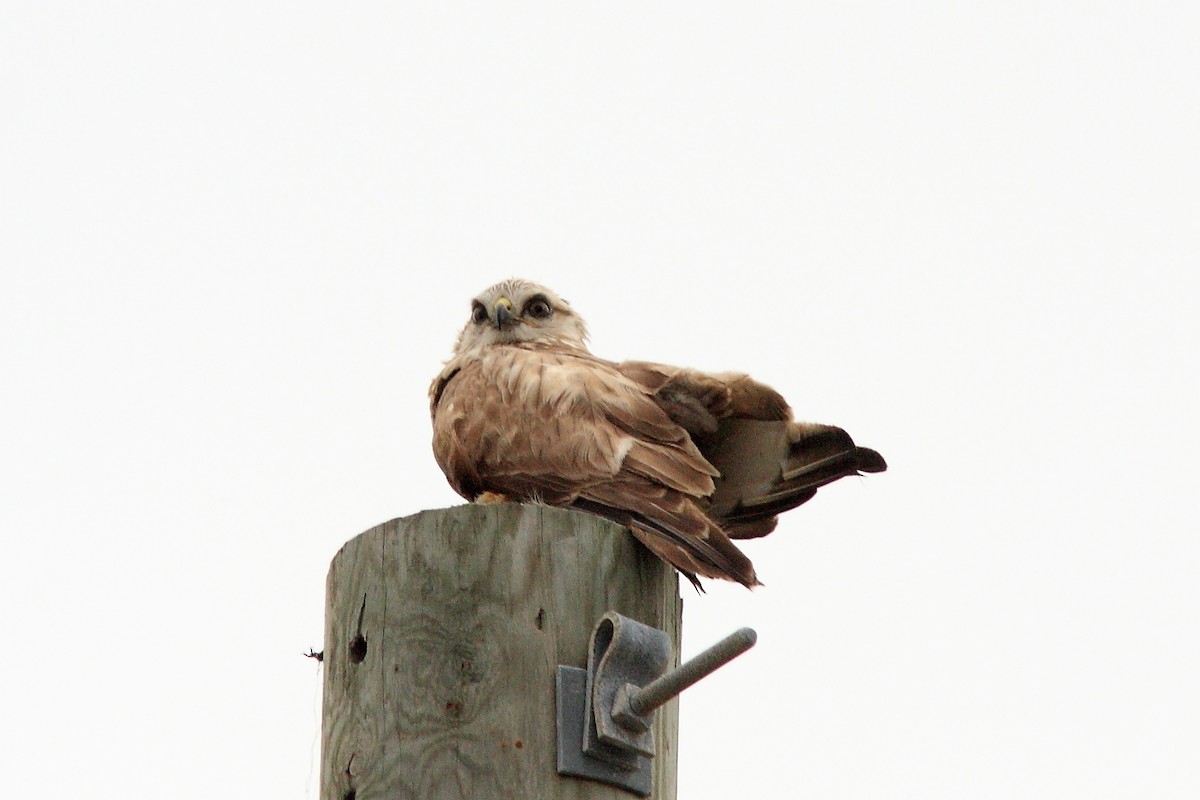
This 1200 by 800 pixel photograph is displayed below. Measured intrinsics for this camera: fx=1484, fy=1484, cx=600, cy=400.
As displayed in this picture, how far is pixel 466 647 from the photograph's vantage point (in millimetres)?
3184

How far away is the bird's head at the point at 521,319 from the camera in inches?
269

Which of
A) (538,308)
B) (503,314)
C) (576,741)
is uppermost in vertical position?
(538,308)

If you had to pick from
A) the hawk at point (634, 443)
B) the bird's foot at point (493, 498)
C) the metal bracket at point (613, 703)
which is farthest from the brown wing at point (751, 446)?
the metal bracket at point (613, 703)

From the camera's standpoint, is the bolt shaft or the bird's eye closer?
the bolt shaft

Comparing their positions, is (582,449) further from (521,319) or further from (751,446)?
(521,319)

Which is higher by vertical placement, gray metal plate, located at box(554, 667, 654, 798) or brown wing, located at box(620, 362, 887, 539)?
brown wing, located at box(620, 362, 887, 539)

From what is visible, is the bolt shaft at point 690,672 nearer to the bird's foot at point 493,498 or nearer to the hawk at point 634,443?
the hawk at point 634,443

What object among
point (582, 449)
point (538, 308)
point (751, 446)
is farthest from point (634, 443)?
point (538, 308)

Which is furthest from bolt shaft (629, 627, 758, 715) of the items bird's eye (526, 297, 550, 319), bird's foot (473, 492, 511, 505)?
bird's eye (526, 297, 550, 319)

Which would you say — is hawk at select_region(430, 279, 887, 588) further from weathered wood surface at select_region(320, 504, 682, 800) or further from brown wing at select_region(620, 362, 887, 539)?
weathered wood surface at select_region(320, 504, 682, 800)

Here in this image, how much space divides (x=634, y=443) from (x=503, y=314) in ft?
8.26

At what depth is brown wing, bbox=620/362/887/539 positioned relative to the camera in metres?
4.60

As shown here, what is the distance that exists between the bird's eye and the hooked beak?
148mm

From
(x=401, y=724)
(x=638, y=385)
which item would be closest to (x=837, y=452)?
(x=638, y=385)
